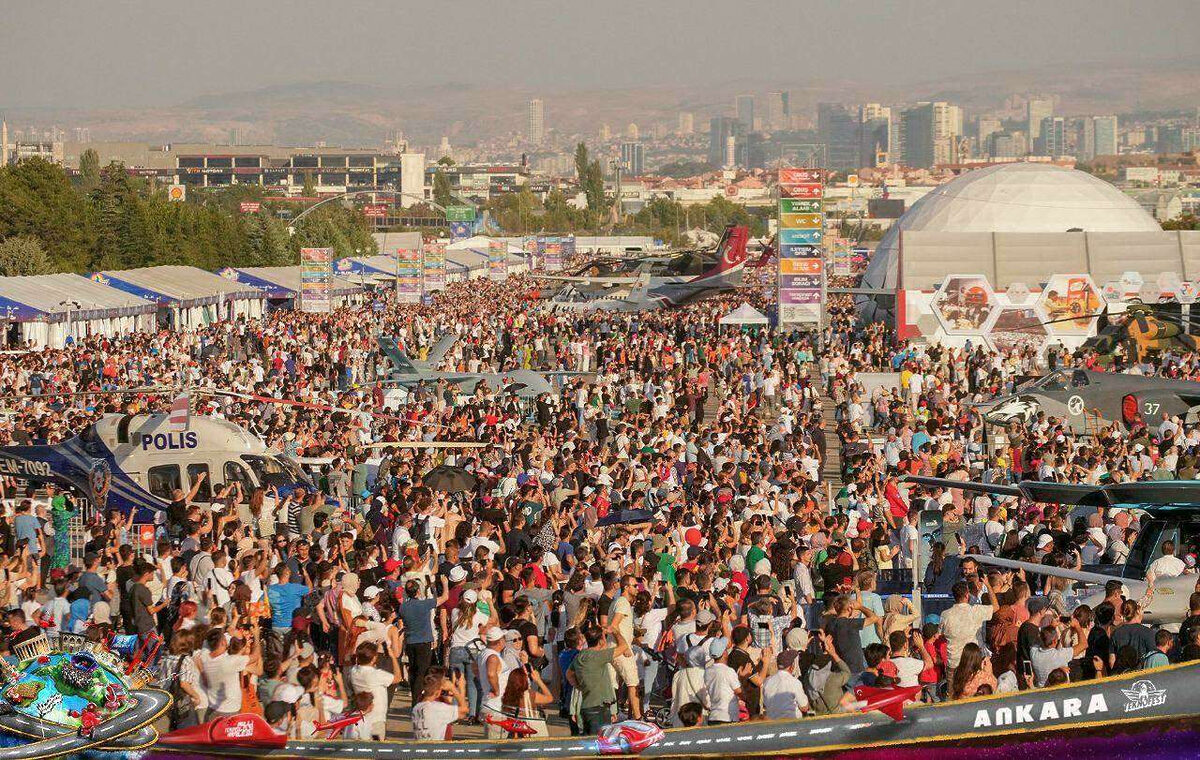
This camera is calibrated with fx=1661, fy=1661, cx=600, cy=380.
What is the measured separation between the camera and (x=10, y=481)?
2050cm

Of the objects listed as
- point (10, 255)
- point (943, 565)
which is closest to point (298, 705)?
point (943, 565)

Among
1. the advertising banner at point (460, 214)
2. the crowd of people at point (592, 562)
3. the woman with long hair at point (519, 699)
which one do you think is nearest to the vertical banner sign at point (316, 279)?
the crowd of people at point (592, 562)

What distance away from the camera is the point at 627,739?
28.7 ft

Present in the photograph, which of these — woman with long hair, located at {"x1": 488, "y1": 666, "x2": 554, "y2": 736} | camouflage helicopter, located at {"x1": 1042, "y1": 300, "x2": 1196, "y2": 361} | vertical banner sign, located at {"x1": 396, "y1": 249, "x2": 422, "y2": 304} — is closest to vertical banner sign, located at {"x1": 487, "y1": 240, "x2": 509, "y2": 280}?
vertical banner sign, located at {"x1": 396, "y1": 249, "x2": 422, "y2": 304}

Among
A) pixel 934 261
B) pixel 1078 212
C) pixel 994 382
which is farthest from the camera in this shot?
pixel 1078 212

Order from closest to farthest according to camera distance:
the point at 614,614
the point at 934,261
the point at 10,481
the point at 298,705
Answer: the point at 298,705 < the point at 614,614 < the point at 10,481 < the point at 934,261

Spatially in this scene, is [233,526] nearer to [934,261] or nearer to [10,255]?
[934,261]

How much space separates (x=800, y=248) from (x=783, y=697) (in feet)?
108

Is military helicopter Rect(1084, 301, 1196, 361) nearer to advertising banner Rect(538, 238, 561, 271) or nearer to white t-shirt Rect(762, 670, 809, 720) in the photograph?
white t-shirt Rect(762, 670, 809, 720)

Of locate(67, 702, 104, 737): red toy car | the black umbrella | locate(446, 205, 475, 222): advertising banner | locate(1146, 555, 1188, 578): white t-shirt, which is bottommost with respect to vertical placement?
the black umbrella

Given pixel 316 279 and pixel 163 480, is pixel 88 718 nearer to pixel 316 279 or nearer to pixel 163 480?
pixel 163 480

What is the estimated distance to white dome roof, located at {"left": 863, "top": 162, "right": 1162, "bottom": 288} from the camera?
77438 mm

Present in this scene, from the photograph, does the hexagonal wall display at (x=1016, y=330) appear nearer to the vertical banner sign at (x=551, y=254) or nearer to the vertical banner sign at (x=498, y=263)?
the vertical banner sign at (x=551, y=254)

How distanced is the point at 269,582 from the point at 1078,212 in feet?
226
